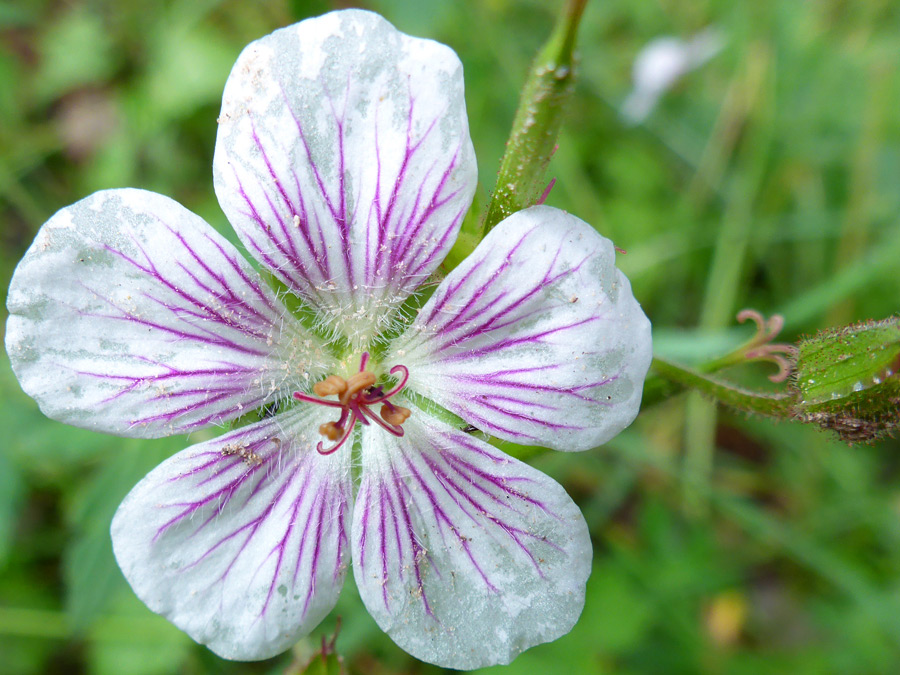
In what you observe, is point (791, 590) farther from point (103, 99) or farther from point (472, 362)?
point (103, 99)

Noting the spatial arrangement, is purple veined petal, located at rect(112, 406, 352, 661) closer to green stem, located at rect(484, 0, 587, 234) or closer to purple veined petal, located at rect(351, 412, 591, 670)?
purple veined petal, located at rect(351, 412, 591, 670)

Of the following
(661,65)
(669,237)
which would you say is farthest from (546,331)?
(661,65)

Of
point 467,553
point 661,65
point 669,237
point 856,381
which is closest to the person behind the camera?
point 856,381

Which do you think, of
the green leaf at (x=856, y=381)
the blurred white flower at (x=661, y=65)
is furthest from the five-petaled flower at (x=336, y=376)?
the blurred white flower at (x=661, y=65)

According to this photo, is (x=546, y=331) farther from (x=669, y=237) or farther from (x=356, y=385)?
(x=669, y=237)

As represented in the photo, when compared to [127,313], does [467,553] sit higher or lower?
lower

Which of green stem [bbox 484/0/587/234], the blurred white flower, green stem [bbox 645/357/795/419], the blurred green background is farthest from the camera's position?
the blurred white flower

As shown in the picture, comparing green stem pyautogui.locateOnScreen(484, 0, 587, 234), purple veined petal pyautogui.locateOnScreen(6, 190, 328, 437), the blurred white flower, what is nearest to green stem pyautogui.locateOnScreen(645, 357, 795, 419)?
green stem pyautogui.locateOnScreen(484, 0, 587, 234)
